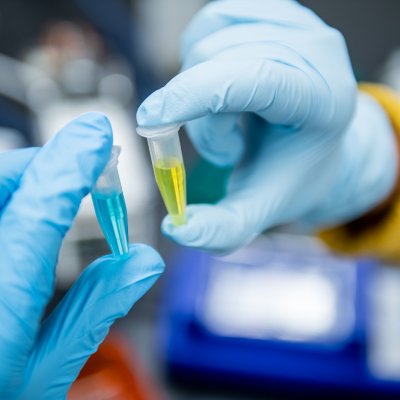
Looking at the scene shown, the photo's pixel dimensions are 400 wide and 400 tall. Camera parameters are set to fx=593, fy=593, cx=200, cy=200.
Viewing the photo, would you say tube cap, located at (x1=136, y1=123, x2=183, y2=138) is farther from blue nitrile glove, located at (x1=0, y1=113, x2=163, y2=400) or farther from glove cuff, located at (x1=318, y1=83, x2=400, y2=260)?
glove cuff, located at (x1=318, y1=83, x2=400, y2=260)

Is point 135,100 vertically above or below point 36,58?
below

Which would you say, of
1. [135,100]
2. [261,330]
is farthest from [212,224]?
[135,100]

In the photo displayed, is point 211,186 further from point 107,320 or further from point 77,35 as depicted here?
point 77,35

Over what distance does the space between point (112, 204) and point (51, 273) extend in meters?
0.09

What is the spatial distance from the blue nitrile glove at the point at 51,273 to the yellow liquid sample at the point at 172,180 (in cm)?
6

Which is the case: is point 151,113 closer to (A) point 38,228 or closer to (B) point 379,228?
(A) point 38,228

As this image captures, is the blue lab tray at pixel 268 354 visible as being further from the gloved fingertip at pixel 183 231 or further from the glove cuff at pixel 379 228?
the gloved fingertip at pixel 183 231

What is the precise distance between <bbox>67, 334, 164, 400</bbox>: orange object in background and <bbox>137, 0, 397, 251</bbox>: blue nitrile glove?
Answer: 1.32ft

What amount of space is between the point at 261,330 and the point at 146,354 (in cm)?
31

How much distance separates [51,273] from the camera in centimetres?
56

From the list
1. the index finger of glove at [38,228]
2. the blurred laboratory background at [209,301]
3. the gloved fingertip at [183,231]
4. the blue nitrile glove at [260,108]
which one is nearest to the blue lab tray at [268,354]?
the blurred laboratory background at [209,301]

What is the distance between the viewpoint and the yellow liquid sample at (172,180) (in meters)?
0.60

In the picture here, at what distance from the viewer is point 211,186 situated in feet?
3.46

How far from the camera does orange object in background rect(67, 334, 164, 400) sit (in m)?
1.01
